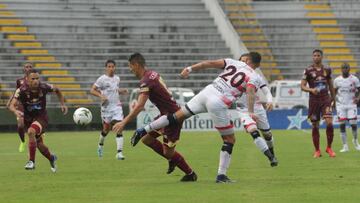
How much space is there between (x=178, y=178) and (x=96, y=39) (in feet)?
110

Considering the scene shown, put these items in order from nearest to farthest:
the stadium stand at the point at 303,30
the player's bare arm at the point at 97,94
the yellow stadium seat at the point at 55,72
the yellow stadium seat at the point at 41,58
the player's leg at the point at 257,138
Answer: the player's leg at the point at 257,138 → the player's bare arm at the point at 97,94 → the yellow stadium seat at the point at 55,72 → the yellow stadium seat at the point at 41,58 → the stadium stand at the point at 303,30

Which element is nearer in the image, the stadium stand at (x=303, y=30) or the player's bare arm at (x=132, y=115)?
the player's bare arm at (x=132, y=115)

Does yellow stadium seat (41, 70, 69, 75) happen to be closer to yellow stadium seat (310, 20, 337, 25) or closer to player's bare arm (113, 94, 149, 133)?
yellow stadium seat (310, 20, 337, 25)

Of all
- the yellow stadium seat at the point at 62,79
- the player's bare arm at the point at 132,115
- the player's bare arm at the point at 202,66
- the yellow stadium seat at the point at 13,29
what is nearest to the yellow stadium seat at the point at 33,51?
the yellow stadium seat at the point at 13,29

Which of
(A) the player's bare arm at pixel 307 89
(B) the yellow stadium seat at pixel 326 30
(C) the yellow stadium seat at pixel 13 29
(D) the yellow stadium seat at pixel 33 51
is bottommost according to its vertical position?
(A) the player's bare arm at pixel 307 89

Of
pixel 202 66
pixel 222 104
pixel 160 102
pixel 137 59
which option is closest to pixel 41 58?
pixel 160 102

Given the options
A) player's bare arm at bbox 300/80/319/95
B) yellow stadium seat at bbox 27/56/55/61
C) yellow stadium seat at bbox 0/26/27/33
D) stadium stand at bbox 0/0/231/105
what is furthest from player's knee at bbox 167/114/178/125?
yellow stadium seat at bbox 0/26/27/33

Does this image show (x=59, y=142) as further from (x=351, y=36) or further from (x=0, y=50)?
(x=351, y=36)

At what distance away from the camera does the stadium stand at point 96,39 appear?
46000mm

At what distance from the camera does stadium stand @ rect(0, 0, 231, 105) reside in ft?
151

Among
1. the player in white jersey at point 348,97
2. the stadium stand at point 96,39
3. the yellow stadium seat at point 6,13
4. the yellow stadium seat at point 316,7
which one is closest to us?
the player in white jersey at point 348,97

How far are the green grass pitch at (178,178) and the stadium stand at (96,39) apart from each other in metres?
22.5

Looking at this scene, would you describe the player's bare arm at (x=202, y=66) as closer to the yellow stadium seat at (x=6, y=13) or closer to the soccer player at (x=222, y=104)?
the soccer player at (x=222, y=104)

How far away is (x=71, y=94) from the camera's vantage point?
44.8m
